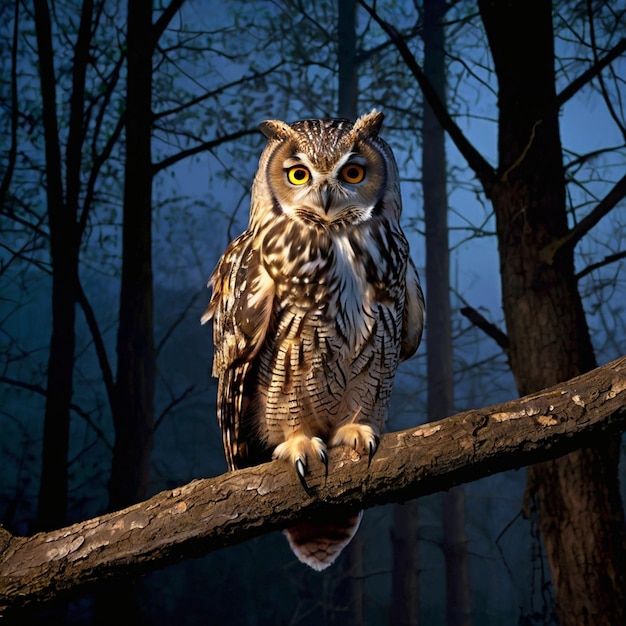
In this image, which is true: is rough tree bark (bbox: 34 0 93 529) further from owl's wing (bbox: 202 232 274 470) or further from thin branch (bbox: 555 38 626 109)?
thin branch (bbox: 555 38 626 109)

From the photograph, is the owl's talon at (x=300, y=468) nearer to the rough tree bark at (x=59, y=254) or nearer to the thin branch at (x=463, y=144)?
the thin branch at (x=463, y=144)

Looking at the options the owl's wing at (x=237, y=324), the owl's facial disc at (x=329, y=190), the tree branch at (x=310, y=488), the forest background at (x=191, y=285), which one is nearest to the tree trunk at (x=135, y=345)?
the forest background at (x=191, y=285)

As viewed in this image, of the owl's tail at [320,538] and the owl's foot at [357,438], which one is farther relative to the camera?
the owl's tail at [320,538]

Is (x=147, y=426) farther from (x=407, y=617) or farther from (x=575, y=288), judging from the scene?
(x=575, y=288)

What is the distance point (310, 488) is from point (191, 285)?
258 centimetres

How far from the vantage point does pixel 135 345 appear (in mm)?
2854

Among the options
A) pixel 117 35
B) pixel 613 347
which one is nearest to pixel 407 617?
pixel 613 347

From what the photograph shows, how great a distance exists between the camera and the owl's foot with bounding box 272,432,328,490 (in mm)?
1234

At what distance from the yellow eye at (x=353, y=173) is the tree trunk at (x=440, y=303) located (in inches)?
81.9

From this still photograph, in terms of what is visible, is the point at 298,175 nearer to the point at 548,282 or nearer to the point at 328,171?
the point at 328,171

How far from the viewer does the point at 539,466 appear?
192 centimetres

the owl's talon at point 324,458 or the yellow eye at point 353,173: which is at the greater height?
the yellow eye at point 353,173

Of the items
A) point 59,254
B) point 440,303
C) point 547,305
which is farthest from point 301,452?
point 59,254

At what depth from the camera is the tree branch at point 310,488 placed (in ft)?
3.48
